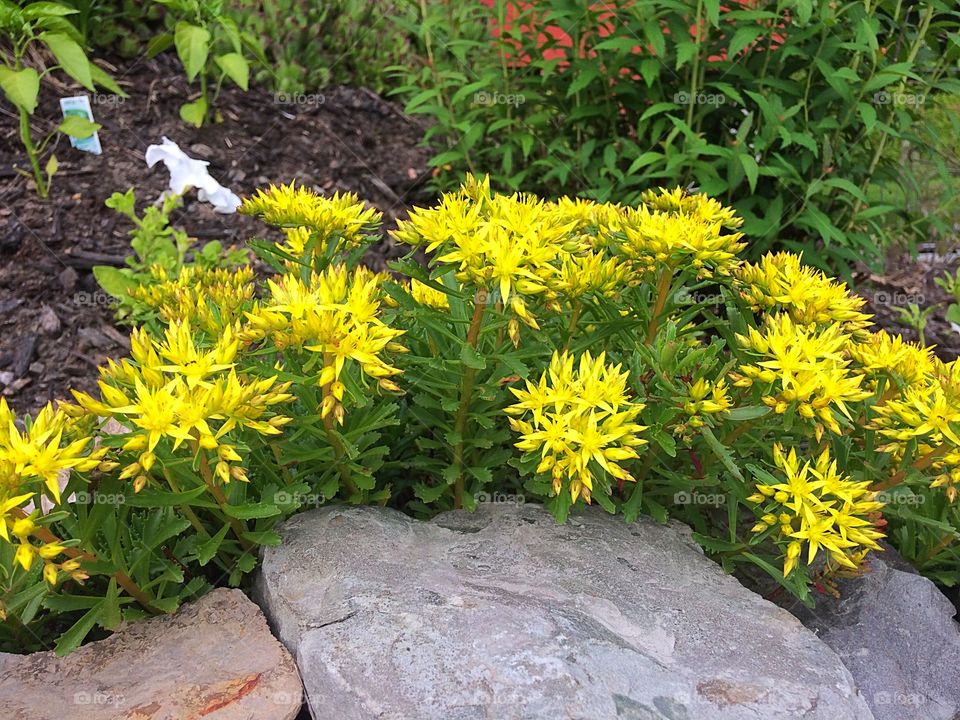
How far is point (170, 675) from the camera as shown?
1.97m

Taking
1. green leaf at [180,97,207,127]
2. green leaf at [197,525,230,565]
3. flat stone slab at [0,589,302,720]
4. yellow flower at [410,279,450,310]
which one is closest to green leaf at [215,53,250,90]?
green leaf at [180,97,207,127]

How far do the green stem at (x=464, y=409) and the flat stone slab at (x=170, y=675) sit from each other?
0.68 metres

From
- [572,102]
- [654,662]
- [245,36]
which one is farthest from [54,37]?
[654,662]

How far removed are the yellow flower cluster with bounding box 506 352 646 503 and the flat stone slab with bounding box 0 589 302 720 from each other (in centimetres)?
80

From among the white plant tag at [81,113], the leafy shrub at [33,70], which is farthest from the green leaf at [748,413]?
the white plant tag at [81,113]

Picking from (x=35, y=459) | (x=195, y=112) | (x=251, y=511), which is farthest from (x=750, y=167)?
(x=195, y=112)

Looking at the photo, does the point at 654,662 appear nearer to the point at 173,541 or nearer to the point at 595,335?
the point at 595,335

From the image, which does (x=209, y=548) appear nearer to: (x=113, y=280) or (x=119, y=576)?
(x=119, y=576)

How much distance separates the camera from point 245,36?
5387 millimetres

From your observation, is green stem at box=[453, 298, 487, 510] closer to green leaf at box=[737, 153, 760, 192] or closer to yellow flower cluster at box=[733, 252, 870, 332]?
yellow flower cluster at box=[733, 252, 870, 332]

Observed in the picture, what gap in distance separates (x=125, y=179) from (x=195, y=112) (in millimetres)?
675

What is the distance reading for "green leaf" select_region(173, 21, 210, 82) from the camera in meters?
4.79

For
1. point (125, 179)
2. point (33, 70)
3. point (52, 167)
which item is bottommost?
point (125, 179)

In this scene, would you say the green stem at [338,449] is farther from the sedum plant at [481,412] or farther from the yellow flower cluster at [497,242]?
the yellow flower cluster at [497,242]
